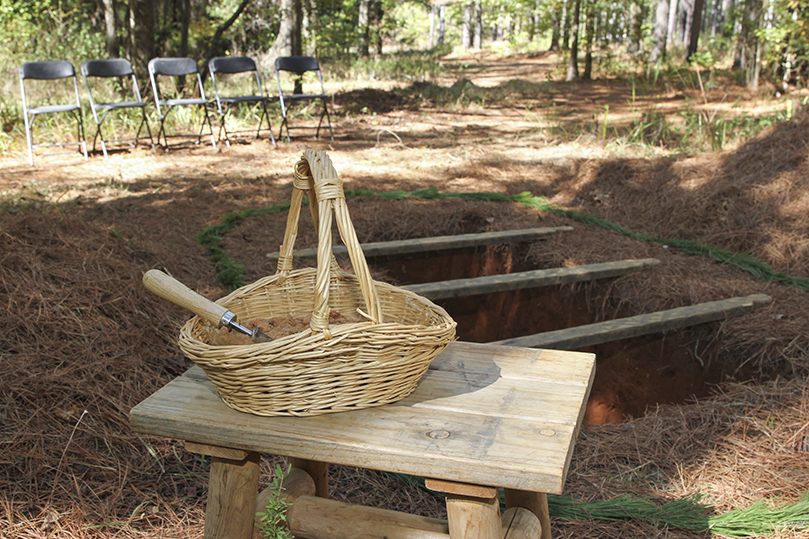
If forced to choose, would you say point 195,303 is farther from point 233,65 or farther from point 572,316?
point 233,65

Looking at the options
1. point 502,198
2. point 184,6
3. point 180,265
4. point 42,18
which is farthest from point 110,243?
point 42,18

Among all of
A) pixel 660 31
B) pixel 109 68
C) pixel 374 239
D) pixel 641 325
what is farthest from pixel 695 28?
pixel 641 325

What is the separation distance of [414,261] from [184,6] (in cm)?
726

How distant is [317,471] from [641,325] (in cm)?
157

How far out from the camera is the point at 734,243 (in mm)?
3598

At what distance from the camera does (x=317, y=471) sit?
1.55 metres

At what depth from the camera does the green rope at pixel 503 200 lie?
10.0 ft

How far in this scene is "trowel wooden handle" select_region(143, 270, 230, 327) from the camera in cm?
109

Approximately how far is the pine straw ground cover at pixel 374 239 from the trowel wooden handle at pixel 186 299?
2.67ft

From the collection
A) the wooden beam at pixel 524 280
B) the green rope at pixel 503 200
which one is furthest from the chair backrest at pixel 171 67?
the wooden beam at pixel 524 280

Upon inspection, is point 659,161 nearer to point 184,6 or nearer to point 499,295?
point 499,295

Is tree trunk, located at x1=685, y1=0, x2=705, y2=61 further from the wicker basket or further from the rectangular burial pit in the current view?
the wicker basket

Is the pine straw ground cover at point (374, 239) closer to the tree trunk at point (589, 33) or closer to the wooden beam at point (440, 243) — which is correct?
the wooden beam at point (440, 243)

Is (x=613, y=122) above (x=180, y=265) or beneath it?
above
